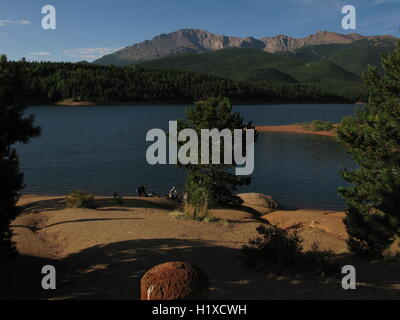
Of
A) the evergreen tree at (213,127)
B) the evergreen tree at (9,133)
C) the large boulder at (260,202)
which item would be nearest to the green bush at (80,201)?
the evergreen tree at (213,127)

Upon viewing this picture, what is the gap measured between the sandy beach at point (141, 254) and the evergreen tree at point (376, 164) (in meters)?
1.23

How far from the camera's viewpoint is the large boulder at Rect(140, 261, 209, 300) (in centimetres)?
698

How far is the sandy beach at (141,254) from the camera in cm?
1020

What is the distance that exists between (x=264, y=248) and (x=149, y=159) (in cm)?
3858

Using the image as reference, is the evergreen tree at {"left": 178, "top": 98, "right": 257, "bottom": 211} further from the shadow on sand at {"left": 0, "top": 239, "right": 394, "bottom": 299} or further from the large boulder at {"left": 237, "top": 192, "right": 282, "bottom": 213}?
the shadow on sand at {"left": 0, "top": 239, "right": 394, "bottom": 299}

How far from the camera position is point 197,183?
79.8ft

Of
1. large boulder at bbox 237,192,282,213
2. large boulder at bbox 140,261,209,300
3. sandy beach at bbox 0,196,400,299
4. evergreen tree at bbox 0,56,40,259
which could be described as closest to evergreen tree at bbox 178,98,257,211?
sandy beach at bbox 0,196,400,299

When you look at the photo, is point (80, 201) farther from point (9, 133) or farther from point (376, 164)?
point (376, 164)

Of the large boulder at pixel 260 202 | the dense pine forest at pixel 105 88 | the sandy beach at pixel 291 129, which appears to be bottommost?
the large boulder at pixel 260 202

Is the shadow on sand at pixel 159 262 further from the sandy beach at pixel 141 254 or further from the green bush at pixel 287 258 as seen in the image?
the green bush at pixel 287 258

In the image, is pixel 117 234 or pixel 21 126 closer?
pixel 21 126

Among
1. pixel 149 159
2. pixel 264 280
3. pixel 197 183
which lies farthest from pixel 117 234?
pixel 149 159

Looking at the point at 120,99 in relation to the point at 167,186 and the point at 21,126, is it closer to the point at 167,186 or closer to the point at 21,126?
the point at 167,186

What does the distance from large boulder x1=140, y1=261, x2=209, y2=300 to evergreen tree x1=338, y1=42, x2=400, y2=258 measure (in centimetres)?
1003
